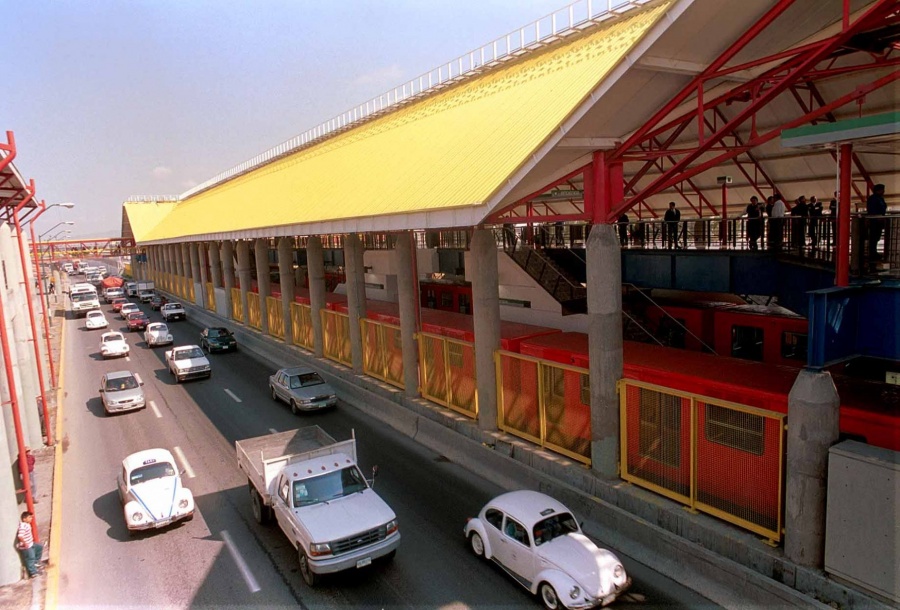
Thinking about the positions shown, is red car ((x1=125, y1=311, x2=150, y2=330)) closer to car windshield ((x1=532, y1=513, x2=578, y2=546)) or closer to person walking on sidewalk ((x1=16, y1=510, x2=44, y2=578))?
person walking on sidewalk ((x1=16, y1=510, x2=44, y2=578))

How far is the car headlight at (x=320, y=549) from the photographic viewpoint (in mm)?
10500

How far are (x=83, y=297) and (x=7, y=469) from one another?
54.2 metres

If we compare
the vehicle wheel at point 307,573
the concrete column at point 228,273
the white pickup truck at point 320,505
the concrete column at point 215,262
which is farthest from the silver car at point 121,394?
the concrete column at point 215,262

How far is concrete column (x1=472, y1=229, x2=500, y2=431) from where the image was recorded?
1598 centimetres

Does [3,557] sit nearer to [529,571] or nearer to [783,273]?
[529,571]

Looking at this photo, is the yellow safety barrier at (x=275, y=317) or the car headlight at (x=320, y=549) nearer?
the car headlight at (x=320, y=549)

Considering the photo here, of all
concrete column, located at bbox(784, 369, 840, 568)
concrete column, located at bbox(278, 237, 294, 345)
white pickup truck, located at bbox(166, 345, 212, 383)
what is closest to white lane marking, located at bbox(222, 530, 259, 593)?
concrete column, located at bbox(784, 369, 840, 568)

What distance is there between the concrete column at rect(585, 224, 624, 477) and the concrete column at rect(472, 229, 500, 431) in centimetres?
364

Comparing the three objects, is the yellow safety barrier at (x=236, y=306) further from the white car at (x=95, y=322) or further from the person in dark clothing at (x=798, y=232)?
the person in dark clothing at (x=798, y=232)

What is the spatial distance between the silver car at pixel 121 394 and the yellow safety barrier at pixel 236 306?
1753 cm

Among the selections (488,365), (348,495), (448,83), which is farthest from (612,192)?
(448,83)

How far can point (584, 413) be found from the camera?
1372cm

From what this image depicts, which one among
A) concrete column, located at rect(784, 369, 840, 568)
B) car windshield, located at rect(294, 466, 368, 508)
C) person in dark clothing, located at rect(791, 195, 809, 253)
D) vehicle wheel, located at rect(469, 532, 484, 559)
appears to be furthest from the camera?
person in dark clothing, located at rect(791, 195, 809, 253)

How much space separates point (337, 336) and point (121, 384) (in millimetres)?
8601
